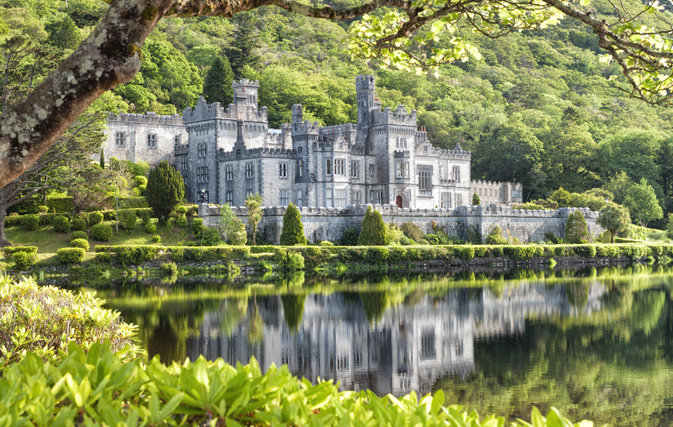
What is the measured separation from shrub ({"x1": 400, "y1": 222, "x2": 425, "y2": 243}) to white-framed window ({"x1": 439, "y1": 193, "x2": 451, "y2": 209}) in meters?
12.5

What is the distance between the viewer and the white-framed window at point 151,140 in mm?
57416

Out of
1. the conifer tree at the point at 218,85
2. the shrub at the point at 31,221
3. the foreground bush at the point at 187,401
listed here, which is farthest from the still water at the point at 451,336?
the conifer tree at the point at 218,85

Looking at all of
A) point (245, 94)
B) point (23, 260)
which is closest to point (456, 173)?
point (245, 94)

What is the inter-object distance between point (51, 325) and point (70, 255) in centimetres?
2649

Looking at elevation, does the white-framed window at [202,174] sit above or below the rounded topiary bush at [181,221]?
above

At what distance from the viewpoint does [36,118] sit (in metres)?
5.71

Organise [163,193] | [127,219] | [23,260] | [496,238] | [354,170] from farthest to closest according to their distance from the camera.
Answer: [354,170] < [496,238] < [163,193] < [127,219] < [23,260]

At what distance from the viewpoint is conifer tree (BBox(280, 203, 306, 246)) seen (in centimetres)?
4412

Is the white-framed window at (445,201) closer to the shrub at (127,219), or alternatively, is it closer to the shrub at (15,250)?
the shrub at (127,219)

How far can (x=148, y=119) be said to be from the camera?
189ft

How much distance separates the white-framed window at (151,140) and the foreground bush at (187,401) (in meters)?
53.9

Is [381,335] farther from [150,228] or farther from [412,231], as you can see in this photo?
[412,231]

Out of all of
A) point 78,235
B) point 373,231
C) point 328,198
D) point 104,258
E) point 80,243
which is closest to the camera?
point 104,258

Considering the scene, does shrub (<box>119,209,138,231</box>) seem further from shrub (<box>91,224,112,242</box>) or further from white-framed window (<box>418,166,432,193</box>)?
white-framed window (<box>418,166,432,193</box>)
